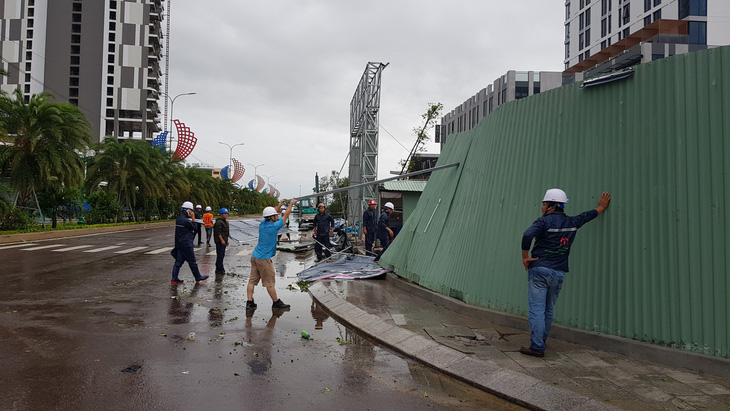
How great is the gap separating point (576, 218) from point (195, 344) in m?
4.68

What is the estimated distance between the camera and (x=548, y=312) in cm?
555

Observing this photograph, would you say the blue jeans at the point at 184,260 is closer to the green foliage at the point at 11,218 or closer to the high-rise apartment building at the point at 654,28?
the green foliage at the point at 11,218

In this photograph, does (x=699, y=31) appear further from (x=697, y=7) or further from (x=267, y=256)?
(x=267, y=256)

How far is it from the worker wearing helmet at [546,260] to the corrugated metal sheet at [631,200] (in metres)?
0.58

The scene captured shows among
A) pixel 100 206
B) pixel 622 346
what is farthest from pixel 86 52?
pixel 622 346

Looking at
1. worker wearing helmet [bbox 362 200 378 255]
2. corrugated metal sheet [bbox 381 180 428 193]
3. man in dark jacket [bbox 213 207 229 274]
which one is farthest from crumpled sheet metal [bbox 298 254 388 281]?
corrugated metal sheet [bbox 381 180 428 193]

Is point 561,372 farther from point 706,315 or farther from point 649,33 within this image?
point 649,33

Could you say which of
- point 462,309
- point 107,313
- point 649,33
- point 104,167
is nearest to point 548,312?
point 462,309

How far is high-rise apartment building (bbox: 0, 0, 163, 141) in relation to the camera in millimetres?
81250

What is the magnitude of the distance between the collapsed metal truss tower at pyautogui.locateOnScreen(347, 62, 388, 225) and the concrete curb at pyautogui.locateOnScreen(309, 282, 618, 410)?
47.8 feet

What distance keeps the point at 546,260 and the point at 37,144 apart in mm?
26121

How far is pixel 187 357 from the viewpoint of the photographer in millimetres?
5578

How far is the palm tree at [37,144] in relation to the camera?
934 inches

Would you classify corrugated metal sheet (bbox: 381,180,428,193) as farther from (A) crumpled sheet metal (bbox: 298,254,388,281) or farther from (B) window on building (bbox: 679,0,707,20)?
(B) window on building (bbox: 679,0,707,20)
